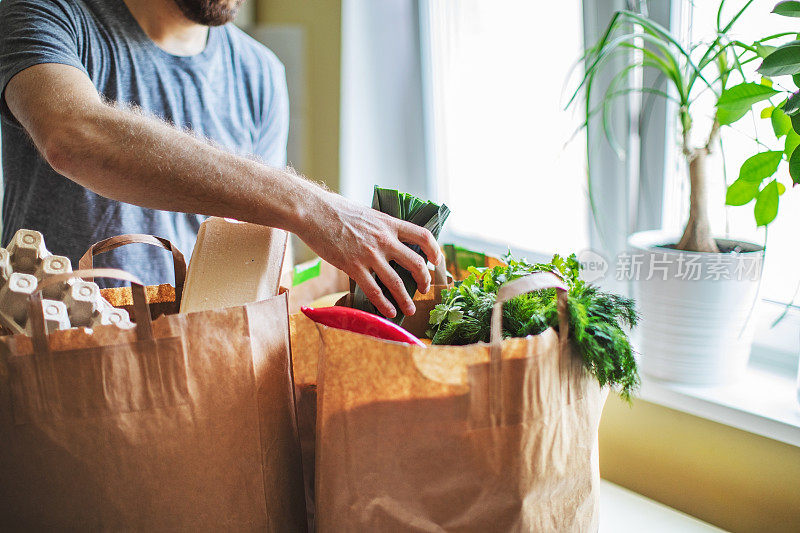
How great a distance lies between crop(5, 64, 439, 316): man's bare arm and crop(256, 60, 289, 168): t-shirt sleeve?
598 millimetres

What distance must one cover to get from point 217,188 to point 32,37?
427 mm

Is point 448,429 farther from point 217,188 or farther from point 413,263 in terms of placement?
point 217,188

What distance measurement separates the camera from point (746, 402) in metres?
0.91

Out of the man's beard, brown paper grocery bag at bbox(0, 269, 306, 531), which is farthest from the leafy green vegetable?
the man's beard

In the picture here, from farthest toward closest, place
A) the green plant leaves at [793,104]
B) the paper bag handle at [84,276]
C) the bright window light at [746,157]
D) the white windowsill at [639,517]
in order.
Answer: the bright window light at [746,157], the white windowsill at [639,517], the green plant leaves at [793,104], the paper bag handle at [84,276]

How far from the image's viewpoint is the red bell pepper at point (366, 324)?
2.04 ft

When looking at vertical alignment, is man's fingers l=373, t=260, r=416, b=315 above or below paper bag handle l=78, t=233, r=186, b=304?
below

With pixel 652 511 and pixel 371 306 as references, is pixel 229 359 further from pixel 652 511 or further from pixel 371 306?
pixel 652 511

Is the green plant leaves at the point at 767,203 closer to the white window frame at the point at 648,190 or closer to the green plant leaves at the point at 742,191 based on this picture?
the green plant leaves at the point at 742,191

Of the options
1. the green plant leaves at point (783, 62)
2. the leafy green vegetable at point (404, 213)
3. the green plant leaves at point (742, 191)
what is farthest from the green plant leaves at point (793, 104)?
the leafy green vegetable at point (404, 213)

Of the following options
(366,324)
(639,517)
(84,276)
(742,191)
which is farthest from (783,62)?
(84,276)

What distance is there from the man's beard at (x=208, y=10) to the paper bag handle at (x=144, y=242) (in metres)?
0.50

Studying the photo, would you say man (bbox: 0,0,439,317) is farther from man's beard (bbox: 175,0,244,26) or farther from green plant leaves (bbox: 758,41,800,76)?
green plant leaves (bbox: 758,41,800,76)

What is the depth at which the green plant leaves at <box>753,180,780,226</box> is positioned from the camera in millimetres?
781
